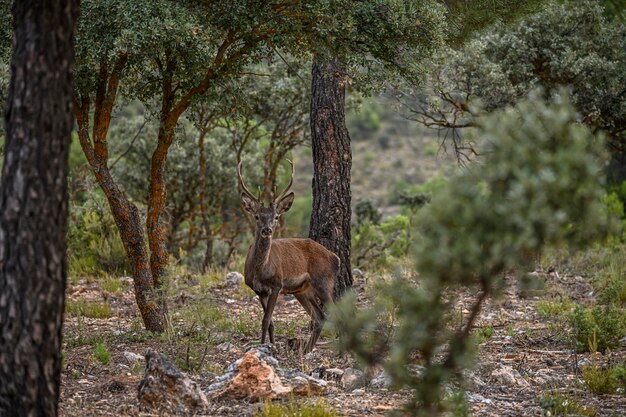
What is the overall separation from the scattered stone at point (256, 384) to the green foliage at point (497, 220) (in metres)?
1.94

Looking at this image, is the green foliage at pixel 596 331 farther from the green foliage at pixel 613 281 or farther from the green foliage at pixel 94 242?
the green foliage at pixel 94 242

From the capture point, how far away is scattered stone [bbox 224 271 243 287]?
15.2 m

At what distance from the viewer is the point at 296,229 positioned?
1983 centimetres

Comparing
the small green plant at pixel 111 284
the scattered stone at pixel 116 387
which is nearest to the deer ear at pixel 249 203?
the scattered stone at pixel 116 387

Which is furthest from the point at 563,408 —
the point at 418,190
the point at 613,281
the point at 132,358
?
the point at 418,190

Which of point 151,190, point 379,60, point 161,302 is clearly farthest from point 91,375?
point 379,60

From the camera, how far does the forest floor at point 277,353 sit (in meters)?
7.62

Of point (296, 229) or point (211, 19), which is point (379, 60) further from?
point (296, 229)

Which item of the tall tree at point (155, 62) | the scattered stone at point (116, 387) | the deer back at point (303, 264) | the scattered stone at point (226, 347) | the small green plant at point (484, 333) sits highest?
the tall tree at point (155, 62)

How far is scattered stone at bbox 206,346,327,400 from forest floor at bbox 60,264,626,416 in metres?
0.11

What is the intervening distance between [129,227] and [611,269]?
8.38m

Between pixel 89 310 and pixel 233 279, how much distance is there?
320 cm

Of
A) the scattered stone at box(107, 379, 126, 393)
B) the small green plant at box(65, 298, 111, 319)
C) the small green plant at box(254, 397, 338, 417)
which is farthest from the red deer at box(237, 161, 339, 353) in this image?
the small green plant at box(254, 397, 338, 417)

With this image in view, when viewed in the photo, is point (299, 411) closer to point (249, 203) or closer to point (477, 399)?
point (477, 399)
